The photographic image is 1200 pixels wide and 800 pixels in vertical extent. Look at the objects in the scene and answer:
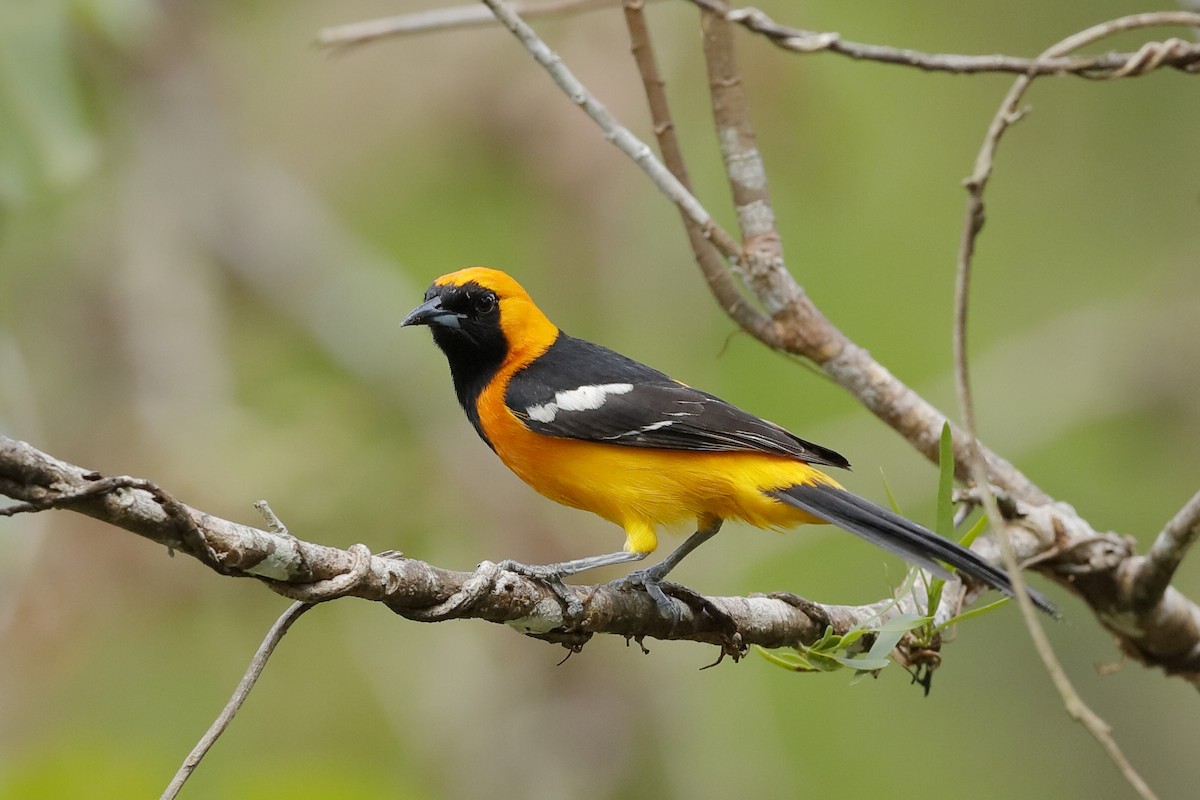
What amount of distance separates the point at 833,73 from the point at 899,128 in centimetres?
133

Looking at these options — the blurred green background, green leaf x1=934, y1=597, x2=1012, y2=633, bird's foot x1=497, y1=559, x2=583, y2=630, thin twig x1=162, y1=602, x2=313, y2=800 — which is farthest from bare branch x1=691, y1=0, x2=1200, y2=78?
the blurred green background

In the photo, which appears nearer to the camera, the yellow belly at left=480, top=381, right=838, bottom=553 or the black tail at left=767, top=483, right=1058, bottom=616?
the black tail at left=767, top=483, right=1058, bottom=616

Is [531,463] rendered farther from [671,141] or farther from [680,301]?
[680,301]

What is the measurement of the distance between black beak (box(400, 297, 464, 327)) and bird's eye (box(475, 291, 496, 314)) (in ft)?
0.27

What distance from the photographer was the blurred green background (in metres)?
5.48

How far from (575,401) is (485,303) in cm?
72

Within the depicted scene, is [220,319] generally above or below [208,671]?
above

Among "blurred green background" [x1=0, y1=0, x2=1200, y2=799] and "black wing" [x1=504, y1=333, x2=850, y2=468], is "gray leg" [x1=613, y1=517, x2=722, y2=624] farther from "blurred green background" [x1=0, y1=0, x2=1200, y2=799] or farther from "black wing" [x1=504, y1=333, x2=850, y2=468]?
"blurred green background" [x1=0, y1=0, x2=1200, y2=799]

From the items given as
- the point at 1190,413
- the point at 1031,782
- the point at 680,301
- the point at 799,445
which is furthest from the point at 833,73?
the point at 799,445

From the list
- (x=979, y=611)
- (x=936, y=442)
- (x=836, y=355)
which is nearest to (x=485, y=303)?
(x=836, y=355)

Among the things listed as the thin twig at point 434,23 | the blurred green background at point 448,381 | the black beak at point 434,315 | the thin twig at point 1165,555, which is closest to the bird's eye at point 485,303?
the black beak at point 434,315

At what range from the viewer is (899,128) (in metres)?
9.70

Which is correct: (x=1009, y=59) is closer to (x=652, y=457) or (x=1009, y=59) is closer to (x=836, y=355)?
(x=836, y=355)

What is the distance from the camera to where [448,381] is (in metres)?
6.68
